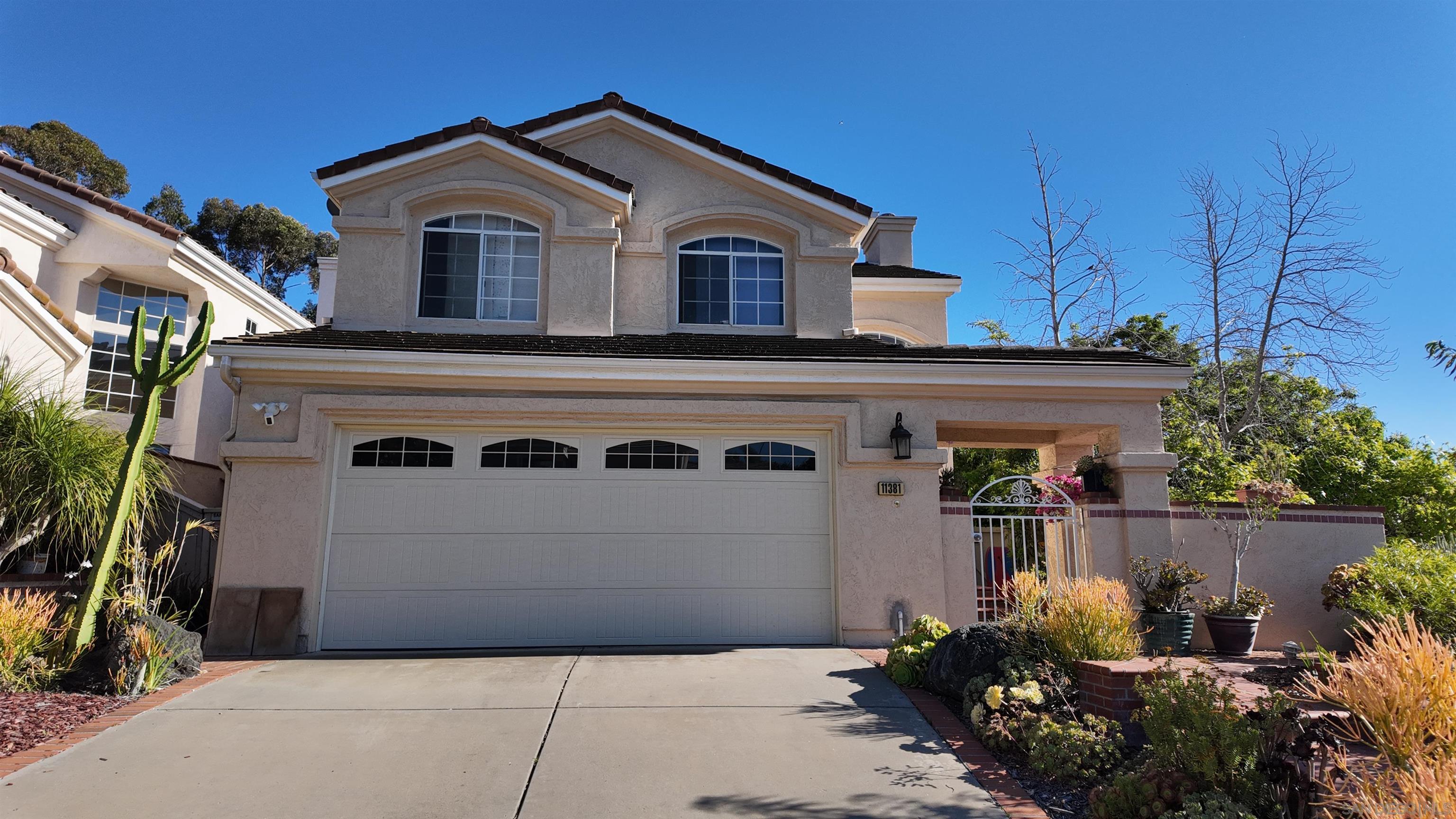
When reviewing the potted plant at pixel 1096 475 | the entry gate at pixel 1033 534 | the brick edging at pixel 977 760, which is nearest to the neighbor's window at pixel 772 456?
the entry gate at pixel 1033 534

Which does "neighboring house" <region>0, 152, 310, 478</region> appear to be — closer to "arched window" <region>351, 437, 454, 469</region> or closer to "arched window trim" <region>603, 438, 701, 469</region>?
"arched window" <region>351, 437, 454, 469</region>

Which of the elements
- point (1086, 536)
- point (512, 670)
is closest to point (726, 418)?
point (512, 670)

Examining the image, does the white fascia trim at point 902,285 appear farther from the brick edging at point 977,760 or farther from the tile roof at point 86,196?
the tile roof at point 86,196

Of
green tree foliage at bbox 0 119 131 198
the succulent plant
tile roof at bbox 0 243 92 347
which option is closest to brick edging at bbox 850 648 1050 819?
the succulent plant

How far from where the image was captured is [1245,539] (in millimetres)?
10031

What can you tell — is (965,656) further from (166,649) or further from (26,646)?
(26,646)

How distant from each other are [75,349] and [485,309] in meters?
6.52

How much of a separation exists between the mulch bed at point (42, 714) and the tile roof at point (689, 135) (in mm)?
8980

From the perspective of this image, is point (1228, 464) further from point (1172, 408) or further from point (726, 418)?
point (726, 418)

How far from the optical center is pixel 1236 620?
9320mm

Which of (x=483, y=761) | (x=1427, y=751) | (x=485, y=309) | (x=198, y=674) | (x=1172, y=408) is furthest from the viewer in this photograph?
(x=1172, y=408)

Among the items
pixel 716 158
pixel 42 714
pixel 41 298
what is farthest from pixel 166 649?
pixel 716 158

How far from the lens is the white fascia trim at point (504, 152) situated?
1145cm

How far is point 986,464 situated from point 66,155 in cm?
3227
